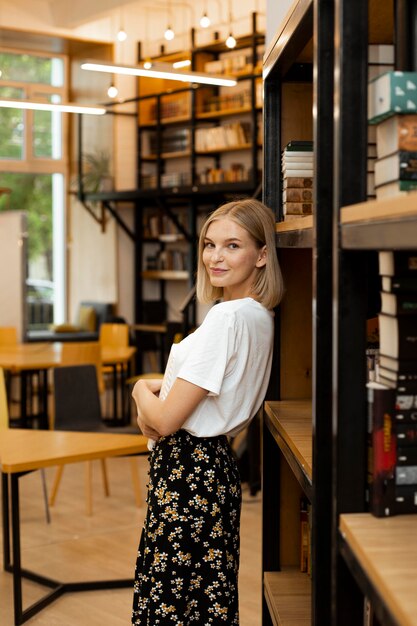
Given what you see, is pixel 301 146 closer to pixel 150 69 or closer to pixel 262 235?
pixel 262 235

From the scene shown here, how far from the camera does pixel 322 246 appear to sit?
5.14ft

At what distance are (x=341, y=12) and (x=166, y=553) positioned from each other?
5.24ft

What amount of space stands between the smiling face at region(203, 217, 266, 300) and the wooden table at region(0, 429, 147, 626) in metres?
1.57

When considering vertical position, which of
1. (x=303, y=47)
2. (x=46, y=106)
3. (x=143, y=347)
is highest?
(x=46, y=106)

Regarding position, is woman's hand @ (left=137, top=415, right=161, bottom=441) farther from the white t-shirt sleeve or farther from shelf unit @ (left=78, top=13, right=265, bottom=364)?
shelf unit @ (left=78, top=13, right=265, bottom=364)

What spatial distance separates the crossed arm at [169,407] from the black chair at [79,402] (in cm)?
282

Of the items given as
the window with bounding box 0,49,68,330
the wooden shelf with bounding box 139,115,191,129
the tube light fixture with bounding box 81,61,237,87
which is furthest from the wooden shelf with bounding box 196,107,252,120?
the tube light fixture with bounding box 81,61,237,87

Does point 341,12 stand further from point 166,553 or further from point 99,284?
point 99,284

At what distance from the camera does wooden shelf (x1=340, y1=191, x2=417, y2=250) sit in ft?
3.51

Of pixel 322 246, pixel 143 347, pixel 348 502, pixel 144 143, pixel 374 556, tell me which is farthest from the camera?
pixel 144 143

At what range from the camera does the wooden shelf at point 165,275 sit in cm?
1137

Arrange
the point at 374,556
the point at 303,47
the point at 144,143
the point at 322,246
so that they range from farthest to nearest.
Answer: the point at 144,143, the point at 303,47, the point at 322,246, the point at 374,556

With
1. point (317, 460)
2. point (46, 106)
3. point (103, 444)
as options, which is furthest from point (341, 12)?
point (46, 106)

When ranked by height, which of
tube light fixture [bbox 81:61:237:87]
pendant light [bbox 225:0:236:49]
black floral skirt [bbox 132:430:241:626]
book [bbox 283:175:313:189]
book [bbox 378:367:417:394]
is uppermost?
pendant light [bbox 225:0:236:49]
